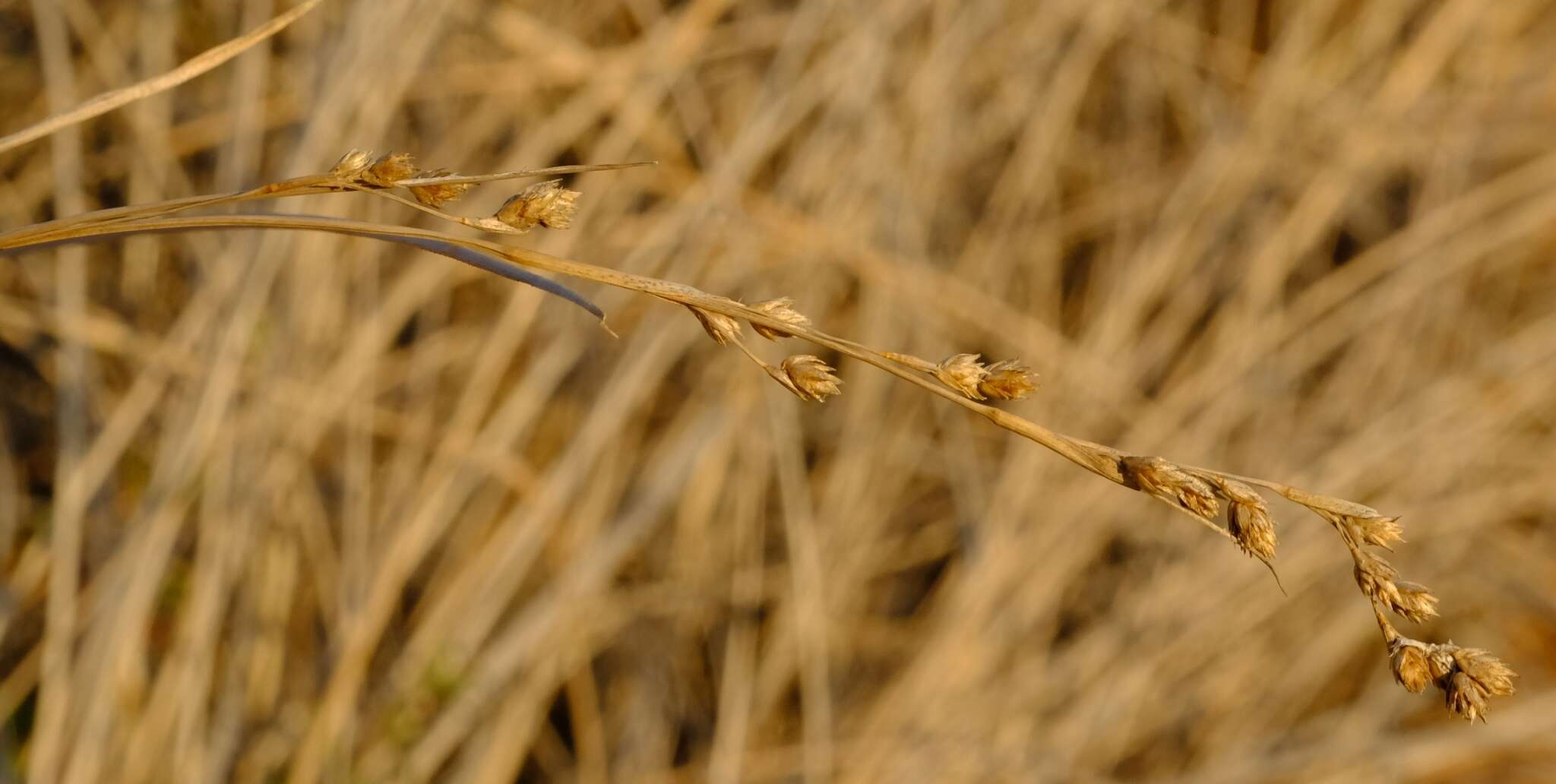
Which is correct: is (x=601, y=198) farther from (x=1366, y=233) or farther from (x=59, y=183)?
(x=1366, y=233)

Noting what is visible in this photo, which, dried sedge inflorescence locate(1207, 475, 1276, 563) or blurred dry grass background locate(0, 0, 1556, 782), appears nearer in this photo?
dried sedge inflorescence locate(1207, 475, 1276, 563)

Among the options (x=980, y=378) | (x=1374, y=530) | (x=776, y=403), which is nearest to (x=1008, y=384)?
(x=980, y=378)

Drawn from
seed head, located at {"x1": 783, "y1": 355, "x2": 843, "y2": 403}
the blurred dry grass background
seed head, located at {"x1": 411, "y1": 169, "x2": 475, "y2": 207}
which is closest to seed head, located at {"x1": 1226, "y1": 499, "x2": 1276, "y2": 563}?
seed head, located at {"x1": 783, "y1": 355, "x2": 843, "y2": 403}

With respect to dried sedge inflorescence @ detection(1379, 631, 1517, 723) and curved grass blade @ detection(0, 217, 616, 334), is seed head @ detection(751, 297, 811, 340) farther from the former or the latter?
dried sedge inflorescence @ detection(1379, 631, 1517, 723)

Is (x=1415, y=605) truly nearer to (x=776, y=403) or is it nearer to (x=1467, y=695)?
(x=1467, y=695)

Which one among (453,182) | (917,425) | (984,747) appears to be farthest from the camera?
(917,425)

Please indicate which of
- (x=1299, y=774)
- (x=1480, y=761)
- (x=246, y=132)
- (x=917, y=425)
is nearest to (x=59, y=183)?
(x=246, y=132)
